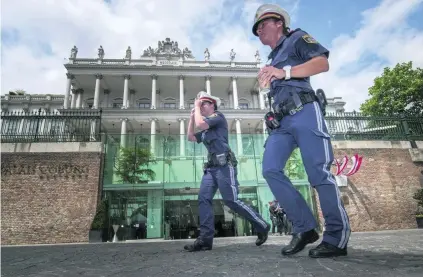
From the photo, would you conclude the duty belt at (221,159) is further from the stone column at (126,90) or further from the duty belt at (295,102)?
the stone column at (126,90)

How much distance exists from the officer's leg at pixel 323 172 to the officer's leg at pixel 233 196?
1582mm

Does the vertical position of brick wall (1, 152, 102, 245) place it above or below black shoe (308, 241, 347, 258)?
above

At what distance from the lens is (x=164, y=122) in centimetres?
3106

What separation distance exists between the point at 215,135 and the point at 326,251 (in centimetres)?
→ 230

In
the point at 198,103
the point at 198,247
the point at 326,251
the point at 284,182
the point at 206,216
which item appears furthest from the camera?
the point at 198,103

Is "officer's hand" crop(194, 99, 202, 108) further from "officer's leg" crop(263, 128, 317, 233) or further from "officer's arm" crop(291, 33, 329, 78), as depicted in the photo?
"officer's arm" crop(291, 33, 329, 78)

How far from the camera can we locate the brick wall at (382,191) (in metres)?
11.0

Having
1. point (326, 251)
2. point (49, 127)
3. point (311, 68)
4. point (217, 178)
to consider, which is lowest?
point (326, 251)

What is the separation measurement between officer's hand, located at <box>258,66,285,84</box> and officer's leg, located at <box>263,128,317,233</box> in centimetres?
47

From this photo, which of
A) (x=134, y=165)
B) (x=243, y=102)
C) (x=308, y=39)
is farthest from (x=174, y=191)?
(x=243, y=102)

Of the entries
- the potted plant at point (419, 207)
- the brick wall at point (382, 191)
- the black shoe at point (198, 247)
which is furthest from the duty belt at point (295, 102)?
the potted plant at point (419, 207)

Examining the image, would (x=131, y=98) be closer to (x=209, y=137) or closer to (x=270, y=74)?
(x=209, y=137)

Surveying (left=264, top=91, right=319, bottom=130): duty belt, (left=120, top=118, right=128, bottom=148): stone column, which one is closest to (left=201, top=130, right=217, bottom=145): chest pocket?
(left=264, top=91, right=319, bottom=130): duty belt

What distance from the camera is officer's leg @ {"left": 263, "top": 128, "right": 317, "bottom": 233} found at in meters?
2.42
